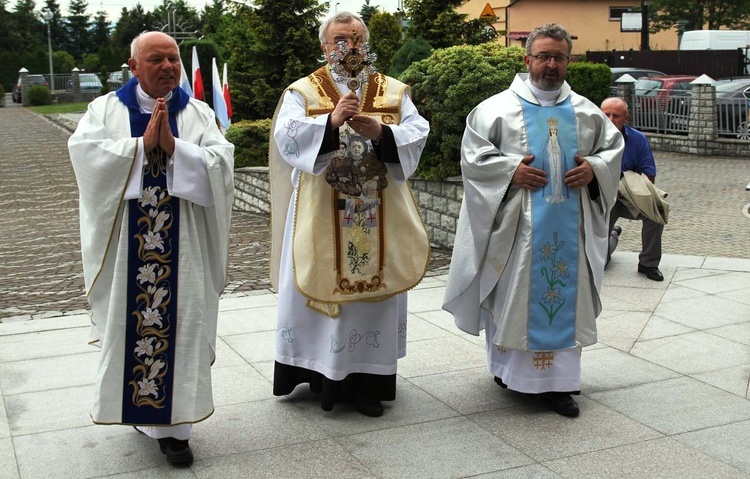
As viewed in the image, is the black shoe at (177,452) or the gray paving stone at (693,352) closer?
the black shoe at (177,452)

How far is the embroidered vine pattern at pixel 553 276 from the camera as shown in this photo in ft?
17.1

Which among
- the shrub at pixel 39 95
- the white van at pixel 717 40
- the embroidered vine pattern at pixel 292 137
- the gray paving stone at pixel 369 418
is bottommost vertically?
the gray paving stone at pixel 369 418

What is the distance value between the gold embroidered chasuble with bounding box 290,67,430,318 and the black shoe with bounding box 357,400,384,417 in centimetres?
51

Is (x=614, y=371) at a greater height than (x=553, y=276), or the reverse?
(x=553, y=276)

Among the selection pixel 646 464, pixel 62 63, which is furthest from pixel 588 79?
pixel 62 63

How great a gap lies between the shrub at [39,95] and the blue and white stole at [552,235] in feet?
143

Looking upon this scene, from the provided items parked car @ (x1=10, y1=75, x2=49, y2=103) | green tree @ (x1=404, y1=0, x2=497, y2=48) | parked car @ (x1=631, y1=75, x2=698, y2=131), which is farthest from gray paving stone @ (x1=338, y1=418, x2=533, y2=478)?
parked car @ (x1=10, y1=75, x2=49, y2=103)

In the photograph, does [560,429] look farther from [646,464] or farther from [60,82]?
[60,82]

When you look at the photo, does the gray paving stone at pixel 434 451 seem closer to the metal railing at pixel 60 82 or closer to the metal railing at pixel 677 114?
the metal railing at pixel 677 114

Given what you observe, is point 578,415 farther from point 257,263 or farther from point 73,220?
point 73,220

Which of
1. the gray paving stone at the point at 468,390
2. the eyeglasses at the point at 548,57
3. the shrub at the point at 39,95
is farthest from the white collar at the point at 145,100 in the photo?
the shrub at the point at 39,95

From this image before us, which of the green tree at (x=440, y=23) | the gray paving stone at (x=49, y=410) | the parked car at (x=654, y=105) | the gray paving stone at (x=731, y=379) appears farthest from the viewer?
the parked car at (x=654, y=105)

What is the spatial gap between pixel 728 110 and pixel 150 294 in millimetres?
17267

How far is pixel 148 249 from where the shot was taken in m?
4.44
